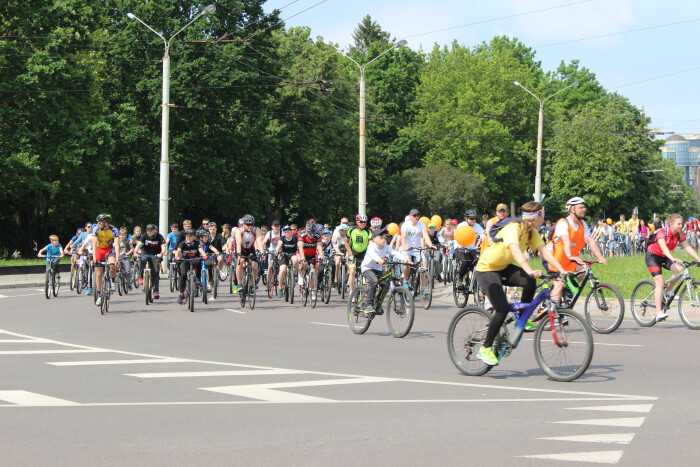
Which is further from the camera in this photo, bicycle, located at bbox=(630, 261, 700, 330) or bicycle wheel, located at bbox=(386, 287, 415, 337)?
bicycle, located at bbox=(630, 261, 700, 330)

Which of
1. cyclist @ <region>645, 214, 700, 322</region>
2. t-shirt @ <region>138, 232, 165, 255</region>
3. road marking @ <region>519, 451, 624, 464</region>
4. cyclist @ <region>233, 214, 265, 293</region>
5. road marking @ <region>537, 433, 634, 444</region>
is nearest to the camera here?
road marking @ <region>519, 451, 624, 464</region>

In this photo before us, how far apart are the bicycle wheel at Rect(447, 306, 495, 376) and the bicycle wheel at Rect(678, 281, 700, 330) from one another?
20.8 ft

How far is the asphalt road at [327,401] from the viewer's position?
600cm

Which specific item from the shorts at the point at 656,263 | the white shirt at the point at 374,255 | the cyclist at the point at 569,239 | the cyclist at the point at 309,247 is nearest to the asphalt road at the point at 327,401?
the shorts at the point at 656,263

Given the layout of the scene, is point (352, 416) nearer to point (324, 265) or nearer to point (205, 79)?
point (324, 265)

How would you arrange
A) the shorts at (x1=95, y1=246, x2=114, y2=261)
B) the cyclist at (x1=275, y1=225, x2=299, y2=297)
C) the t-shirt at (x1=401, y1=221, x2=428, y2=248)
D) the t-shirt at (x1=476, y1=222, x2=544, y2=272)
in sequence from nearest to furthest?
the t-shirt at (x1=476, y1=222, x2=544, y2=272) → the shorts at (x1=95, y1=246, x2=114, y2=261) → the cyclist at (x1=275, y1=225, x2=299, y2=297) → the t-shirt at (x1=401, y1=221, x2=428, y2=248)

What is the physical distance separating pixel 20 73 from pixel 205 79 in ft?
27.2

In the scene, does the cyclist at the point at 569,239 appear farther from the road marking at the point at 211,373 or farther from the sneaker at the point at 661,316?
the road marking at the point at 211,373

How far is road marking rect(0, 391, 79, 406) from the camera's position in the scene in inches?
314

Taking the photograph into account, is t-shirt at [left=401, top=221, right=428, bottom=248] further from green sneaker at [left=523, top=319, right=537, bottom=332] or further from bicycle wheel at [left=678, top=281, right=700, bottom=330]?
green sneaker at [left=523, top=319, right=537, bottom=332]

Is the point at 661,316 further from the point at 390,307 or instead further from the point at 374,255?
the point at 374,255

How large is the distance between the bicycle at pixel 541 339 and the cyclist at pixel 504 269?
0.39 feet

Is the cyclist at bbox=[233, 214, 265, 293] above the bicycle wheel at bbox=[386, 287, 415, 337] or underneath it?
above

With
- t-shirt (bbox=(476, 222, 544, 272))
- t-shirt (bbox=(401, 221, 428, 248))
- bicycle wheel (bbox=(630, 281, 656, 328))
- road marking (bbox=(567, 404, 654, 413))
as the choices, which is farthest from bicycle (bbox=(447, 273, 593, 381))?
t-shirt (bbox=(401, 221, 428, 248))
